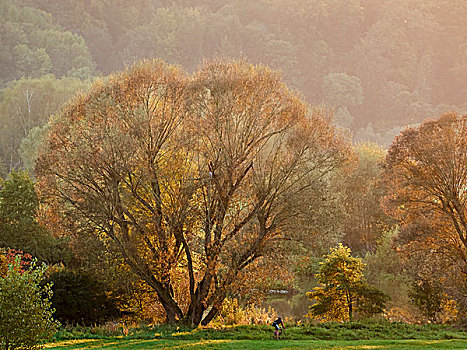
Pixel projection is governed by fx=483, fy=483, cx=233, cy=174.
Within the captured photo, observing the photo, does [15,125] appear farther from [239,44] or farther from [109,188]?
[239,44]

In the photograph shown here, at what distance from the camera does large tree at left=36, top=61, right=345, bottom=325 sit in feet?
→ 49.5

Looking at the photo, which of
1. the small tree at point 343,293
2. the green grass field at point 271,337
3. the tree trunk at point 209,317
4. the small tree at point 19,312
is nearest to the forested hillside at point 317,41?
the small tree at point 343,293

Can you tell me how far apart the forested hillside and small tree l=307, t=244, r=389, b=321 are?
76.7 metres

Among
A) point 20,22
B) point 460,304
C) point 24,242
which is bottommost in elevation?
point 460,304

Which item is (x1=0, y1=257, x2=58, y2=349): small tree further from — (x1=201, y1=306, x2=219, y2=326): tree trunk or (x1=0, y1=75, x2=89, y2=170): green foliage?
(x1=0, y1=75, x2=89, y2=170): green foliage

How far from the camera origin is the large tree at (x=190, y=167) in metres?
15.1

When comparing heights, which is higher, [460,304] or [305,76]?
[305,76]

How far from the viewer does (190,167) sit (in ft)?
→ 52.5

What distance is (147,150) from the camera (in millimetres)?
15445

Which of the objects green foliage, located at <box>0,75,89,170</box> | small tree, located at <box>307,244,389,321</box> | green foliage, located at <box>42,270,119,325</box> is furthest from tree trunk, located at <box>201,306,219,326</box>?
green foliage, located at <box>0,75,89,170</box>

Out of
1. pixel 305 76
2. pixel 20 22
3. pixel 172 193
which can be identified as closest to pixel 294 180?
pixel 172 193

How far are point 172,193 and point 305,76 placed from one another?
323ft

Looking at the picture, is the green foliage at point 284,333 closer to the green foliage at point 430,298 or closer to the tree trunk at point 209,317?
the tree trunk at point 209,317

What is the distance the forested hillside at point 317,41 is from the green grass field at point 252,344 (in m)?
82.8
